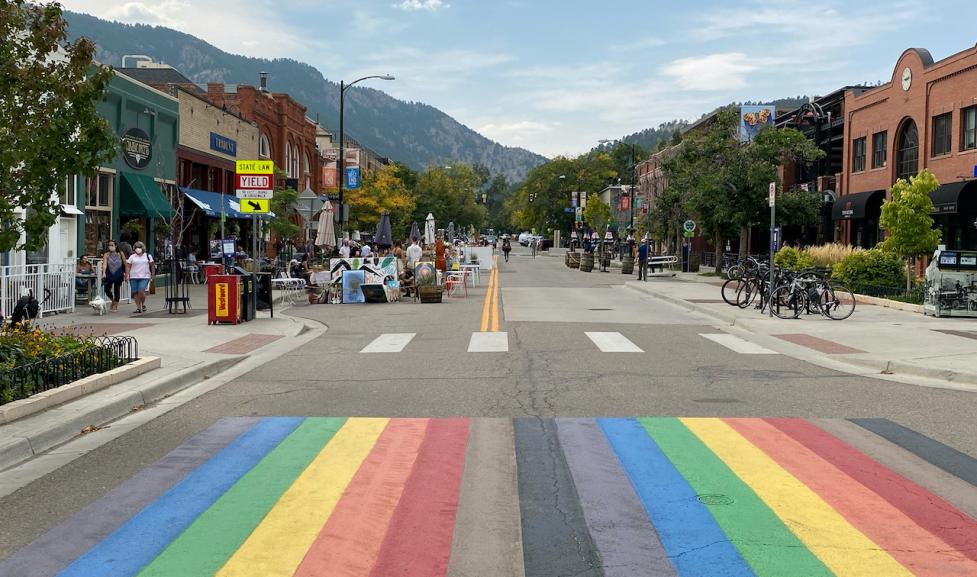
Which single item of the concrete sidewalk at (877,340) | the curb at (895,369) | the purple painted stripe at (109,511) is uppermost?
the concrete sidewalk at (877,340)

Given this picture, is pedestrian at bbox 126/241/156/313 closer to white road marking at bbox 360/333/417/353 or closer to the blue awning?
white road marking at bbox 360/333/417/353

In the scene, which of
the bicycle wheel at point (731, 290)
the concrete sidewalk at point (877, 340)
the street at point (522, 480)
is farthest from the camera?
the bicycle wheel at point (731, 290)

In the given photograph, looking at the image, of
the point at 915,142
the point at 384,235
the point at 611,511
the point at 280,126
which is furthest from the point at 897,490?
the point at 280,126

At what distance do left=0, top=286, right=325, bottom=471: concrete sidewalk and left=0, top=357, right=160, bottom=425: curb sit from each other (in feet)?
0.23

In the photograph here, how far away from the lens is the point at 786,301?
21.1m

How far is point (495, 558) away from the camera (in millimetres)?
5309

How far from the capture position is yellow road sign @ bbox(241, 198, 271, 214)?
20.0m

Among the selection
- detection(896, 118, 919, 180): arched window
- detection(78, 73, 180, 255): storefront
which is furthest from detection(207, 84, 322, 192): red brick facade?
detection(896, 118, 919, 180): arched window

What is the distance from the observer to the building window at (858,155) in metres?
44.7

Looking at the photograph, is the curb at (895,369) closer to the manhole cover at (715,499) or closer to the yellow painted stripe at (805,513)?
the yellow painted stripe at (805,513)

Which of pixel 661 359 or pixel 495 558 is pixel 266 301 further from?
pixel 495 558

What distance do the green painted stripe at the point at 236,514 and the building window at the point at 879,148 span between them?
39290 millimetres

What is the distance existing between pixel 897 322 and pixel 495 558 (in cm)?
1665

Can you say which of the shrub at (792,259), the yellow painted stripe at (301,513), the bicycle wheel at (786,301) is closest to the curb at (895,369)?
the bicycle wheel at (786,301)
